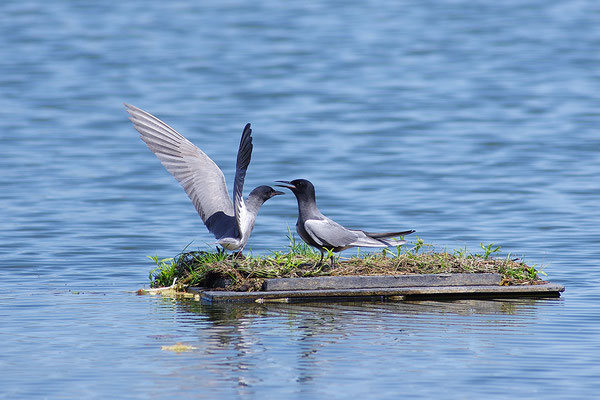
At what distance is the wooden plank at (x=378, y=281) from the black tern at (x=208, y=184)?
624mm

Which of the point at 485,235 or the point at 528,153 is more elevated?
the point at 528,153

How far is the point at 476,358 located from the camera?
8055mm

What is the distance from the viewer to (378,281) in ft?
Result: 33.3

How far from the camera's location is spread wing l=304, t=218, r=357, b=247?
399 inches

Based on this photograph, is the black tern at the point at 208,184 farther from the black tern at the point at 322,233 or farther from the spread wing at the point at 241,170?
the black tern at the point at 322,233

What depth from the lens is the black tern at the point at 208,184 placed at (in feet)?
33.5

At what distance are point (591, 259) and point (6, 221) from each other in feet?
30.4

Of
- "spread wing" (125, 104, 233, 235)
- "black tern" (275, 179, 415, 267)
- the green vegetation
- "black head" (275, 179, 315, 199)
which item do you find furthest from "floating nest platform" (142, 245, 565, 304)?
"black head" (275, 179, 315, 199)

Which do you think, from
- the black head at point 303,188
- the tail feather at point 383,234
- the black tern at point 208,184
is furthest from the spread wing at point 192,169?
the tail feather at point 383,234

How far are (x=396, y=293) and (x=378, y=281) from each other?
0.21 metres

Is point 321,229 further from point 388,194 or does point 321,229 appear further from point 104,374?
point 388,194

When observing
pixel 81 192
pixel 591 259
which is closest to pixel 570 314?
pixel 591 259

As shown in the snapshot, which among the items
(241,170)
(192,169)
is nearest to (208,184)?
(192,169)

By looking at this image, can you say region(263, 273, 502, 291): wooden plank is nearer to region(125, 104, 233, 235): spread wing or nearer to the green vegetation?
the green vegetation
